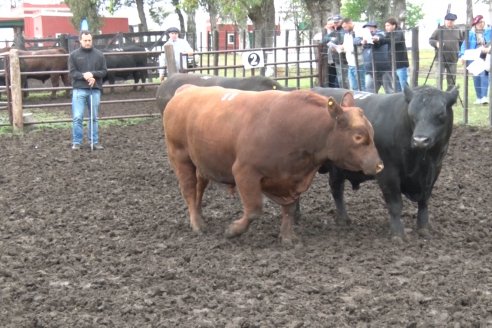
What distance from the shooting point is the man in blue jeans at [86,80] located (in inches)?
422

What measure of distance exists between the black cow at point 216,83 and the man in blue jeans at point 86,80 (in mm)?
1251

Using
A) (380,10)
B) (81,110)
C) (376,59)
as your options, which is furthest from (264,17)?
(81,110)

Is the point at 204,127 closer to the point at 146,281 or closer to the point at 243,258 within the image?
the point at 243,258

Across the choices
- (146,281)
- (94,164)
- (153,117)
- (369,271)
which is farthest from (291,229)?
(153,117)

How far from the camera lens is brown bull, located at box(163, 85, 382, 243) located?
542 cm

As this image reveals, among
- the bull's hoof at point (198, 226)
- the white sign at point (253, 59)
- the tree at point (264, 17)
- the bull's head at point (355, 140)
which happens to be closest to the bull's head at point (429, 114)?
the bull's head at point (355, 140)

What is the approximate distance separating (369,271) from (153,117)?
31.7 ft

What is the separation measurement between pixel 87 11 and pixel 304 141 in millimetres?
39228

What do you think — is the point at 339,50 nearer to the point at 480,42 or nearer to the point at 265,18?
the point at 480,42

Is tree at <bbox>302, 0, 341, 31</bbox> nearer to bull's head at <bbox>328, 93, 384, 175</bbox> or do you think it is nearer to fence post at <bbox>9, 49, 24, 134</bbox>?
fence post at <bbox>9, 49, 24, 134</bbox>

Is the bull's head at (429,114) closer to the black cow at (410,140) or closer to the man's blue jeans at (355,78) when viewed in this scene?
the black cow at (410,140)

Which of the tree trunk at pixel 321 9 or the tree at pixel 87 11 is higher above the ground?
the tree at pixel 87 11

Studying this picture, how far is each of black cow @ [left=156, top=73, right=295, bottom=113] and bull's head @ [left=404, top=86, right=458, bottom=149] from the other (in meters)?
3.12

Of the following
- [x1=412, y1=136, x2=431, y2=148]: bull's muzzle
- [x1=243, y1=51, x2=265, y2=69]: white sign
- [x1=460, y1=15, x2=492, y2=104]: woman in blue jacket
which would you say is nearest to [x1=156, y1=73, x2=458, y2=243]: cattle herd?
[x1=412, y1=136, x2=431, y2=148]: bull's muzzle
